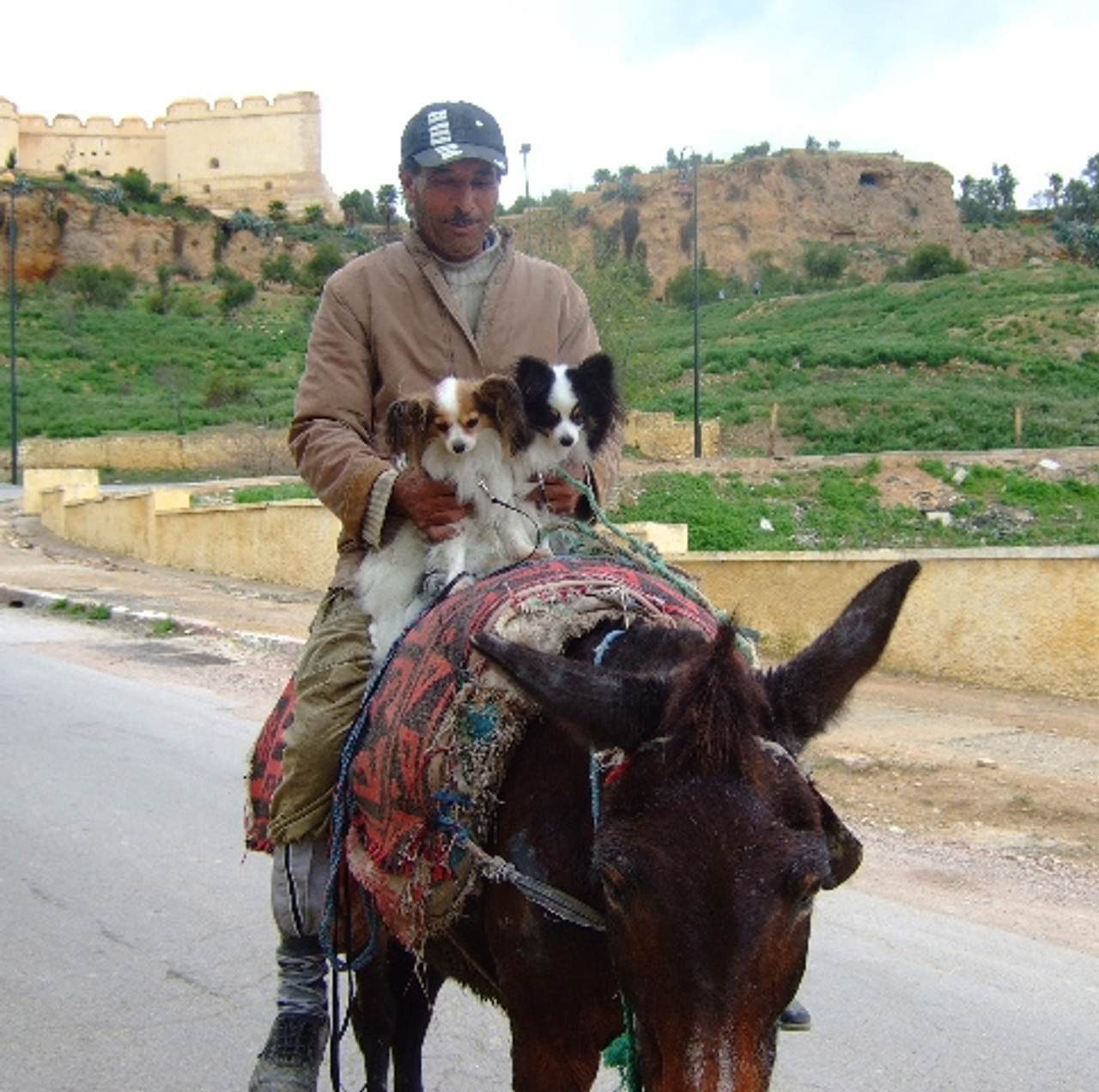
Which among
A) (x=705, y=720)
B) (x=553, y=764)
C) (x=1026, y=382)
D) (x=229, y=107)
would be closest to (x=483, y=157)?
(x=553, y=764)

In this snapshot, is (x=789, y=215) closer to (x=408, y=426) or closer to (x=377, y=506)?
(x=408, y=426)

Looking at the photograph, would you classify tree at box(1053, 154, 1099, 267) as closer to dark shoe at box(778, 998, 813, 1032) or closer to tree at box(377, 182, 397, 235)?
tree at box(377, 182, 397, 235)

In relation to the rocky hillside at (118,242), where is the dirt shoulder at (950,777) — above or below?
below

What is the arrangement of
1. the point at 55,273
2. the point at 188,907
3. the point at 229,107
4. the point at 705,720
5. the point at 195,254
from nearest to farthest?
the point at 705,720 → the point at 188,907 → the point at 55,273 → the point at 195,254 → the point at 229,107

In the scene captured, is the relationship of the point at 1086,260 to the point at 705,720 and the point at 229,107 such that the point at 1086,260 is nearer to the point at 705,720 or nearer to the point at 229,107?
the point at 229,107

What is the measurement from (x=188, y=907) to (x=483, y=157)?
378 cm

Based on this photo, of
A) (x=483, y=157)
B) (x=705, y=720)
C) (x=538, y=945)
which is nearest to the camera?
(x=705, y=720)

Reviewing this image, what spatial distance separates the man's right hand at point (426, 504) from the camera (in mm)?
3316

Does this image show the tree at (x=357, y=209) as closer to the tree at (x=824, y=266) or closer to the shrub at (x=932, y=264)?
the tree at (x=824, y=266)

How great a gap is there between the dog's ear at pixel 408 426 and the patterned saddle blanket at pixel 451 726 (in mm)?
561

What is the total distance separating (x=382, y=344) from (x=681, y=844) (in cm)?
194

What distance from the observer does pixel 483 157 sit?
11.1 ft

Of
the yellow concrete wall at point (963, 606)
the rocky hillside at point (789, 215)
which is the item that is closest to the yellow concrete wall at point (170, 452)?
the yellow concrete wall at point (963, 606)

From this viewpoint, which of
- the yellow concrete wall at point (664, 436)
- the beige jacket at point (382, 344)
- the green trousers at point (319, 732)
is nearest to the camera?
the green trousers at point (319, 732)
